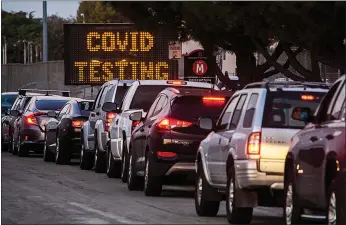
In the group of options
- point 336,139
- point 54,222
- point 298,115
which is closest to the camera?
point 336,139

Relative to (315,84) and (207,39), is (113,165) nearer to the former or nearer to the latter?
(207,39)

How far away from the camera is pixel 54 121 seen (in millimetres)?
33844

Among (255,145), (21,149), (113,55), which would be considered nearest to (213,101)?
(255,145)

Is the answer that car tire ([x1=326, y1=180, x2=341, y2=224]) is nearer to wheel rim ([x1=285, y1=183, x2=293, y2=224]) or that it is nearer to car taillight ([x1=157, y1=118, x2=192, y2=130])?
wheel rim ([x1=285, y1=183, x2=293, y2=224])

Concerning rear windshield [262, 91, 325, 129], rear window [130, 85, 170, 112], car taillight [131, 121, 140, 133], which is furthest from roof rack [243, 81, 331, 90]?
rear window [130, 85, 170, 112]

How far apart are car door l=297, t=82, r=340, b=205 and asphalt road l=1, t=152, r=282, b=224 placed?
242 centimetres

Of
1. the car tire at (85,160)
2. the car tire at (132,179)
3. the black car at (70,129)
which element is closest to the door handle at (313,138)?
the car tire at (132,179)

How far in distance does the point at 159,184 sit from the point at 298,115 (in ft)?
21.1

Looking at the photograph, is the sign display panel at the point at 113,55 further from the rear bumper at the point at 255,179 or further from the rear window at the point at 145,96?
the rear bumper at the point at 255,179

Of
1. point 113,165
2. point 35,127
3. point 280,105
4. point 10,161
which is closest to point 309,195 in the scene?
point 280,105

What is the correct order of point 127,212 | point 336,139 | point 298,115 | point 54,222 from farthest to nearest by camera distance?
point 127,212, point 54,222, point 298,115, point 336,139

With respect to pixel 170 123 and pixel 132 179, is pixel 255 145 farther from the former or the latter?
pixel 132 179

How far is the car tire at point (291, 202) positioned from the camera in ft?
47.2

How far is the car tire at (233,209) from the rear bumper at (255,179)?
26cm
